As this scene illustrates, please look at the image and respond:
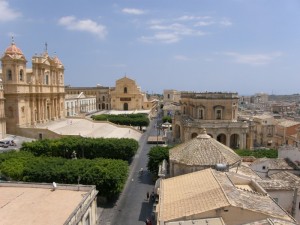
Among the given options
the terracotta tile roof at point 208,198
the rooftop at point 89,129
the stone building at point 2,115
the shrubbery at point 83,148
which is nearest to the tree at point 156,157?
the shrubbery at point 83,148

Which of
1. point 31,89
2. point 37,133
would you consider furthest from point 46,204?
point 31,89

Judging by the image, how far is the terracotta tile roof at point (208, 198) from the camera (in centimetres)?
1612

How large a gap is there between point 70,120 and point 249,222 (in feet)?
191

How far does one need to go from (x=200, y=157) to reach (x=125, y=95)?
8912 centimetres

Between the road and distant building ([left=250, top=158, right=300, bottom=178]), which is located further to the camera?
distant building ([left=250, top=158, right=300, bottom=178])

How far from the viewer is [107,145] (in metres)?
42.3

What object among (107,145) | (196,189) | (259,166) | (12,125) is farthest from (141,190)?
(12,125)

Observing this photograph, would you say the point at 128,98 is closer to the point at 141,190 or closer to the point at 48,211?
the point at 141,190

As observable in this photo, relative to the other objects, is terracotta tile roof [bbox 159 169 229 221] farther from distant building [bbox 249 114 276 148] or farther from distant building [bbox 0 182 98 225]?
distant building [bbox 249 114 276 148]

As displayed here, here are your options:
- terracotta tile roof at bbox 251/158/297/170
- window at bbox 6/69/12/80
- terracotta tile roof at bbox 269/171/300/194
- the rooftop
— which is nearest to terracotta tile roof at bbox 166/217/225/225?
terracotta tile roof at bbox 269/171/300/194

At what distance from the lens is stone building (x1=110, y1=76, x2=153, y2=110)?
112 meters

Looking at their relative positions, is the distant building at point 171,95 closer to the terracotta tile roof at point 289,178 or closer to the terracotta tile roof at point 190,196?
the terracotta tile roof at point 289,178

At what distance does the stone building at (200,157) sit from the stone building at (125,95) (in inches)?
3406

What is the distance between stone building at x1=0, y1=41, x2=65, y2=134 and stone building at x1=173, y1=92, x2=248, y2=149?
2900 centimetres
